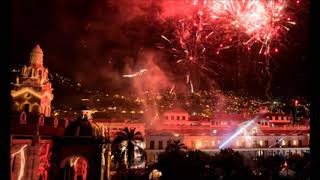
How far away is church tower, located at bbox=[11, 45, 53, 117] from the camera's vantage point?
152 ft

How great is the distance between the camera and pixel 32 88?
154 ft

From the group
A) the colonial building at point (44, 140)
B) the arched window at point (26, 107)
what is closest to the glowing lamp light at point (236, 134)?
the colonial building at point (44, 140)

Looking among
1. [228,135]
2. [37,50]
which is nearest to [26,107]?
[37,50]

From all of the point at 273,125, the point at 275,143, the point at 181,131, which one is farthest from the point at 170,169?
the point at 273,125

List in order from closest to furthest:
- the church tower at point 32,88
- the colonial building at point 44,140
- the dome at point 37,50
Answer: the colonial building at point 44,140, the church tower at point 32,88, the dome at point 37,50

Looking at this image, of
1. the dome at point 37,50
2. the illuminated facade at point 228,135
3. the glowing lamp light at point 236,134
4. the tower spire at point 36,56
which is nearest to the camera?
the tower spire at point 36,56

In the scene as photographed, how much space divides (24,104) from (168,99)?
42173 millimetres

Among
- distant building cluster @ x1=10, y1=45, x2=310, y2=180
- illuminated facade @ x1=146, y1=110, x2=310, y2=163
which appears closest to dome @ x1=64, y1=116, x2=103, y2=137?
distant building cluster @ x1=10, y1=45, x2=310, y2=180

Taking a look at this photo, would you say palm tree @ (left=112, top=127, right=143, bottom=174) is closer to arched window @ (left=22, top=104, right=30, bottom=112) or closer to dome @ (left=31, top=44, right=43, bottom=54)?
arched window @ (left=22, top=104, right=30, bottom=112)

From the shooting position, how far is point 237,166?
41281 millimetres

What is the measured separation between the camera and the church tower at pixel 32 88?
46219mm

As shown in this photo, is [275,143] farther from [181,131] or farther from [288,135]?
[181,131]

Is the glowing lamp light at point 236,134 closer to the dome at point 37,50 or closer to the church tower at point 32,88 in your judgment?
the church tower at point 32,88

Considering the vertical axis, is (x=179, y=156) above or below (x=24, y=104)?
below
